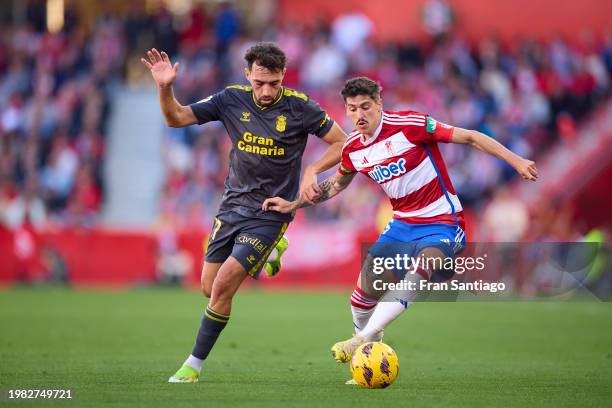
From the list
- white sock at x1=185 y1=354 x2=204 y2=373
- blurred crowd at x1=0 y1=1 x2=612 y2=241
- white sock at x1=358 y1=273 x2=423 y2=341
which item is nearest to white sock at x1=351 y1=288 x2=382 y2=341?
white sock at x1=358 y1=273 x2=423 y2=341

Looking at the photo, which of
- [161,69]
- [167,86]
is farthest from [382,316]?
[161,69]

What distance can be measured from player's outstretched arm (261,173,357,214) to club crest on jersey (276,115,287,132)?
626 mm

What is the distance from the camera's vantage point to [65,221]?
23.8 meters

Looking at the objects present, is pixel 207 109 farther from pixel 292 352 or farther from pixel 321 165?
pixel 292 352

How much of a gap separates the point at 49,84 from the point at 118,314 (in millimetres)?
12162

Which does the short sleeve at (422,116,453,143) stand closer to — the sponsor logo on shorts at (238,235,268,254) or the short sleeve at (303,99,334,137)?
the short sleeve at (303,99,334,137)

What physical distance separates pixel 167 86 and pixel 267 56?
90 cm

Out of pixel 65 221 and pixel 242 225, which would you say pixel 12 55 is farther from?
pixel 242 225

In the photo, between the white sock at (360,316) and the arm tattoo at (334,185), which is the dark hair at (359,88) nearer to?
the arm tattoo at (334,185)

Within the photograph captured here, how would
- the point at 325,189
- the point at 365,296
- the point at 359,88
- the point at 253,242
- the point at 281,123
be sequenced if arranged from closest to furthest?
the point at 359,88 < the point at 253,242 < the point at 281,123 < the point at 365,296 < the point at 325,189

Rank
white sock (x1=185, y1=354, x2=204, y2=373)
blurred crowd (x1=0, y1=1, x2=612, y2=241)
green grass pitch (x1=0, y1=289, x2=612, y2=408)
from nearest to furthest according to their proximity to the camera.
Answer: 1. green grass pitch (x1=0, y1=289, x2=612, y2=408)
2. white sock (x1=185, y1=354, x2=204, y2=373)
3. blurred crowd (x1=0, y1=1, x2=612, y2=241)

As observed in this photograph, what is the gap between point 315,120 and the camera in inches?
369

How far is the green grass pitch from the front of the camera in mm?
8125

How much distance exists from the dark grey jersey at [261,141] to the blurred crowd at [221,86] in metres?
13.4
